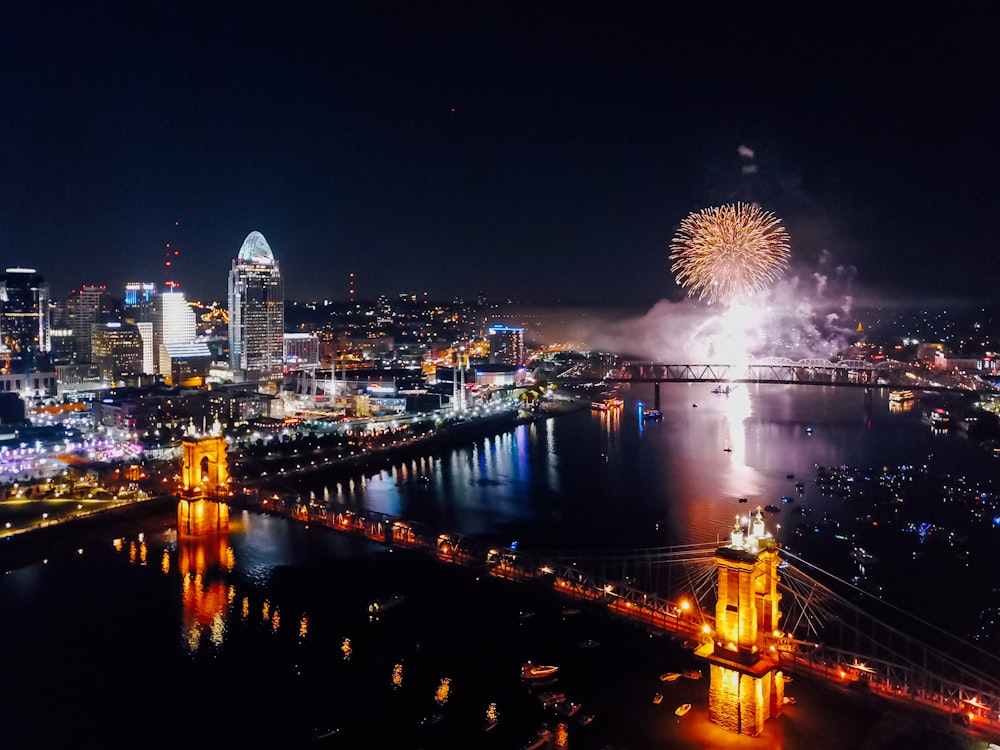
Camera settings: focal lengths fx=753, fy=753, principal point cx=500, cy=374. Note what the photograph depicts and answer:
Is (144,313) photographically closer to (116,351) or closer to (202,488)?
(116,351)

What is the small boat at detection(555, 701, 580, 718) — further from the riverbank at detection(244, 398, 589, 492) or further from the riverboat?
the riverboat

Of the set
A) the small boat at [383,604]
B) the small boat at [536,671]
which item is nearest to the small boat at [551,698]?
the small boat at [536,671]

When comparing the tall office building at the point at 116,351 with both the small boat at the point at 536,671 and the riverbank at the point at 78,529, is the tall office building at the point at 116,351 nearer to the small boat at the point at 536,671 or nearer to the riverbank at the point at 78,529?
the riverbank at the point at 78,529

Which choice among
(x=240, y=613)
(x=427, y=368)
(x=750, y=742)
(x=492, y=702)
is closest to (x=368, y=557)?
(x=240, y=613)

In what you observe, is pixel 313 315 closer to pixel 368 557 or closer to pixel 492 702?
pixel 368 557

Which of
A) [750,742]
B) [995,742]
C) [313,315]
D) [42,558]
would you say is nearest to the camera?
[995,742]

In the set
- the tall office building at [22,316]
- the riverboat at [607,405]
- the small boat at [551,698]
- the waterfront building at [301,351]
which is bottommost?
the small boat at [551,698]
